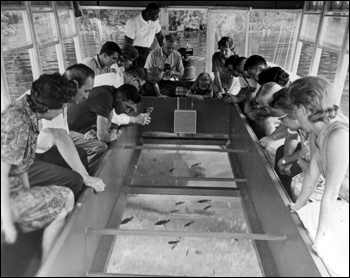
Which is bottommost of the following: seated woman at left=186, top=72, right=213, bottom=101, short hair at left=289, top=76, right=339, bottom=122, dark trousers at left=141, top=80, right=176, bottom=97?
dark trousers at left=141, top=80, right=176, bottom=97

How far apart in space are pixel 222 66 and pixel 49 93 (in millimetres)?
4179

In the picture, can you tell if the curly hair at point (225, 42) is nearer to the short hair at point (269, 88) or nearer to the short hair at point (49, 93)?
the short hair at point (269, 88)

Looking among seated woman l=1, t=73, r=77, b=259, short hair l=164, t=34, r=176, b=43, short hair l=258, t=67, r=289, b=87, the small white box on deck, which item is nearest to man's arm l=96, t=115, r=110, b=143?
seated woman l=1, t=73, r=77, b=259

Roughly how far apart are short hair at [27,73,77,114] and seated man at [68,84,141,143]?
1292mm

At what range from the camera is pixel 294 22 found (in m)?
4.51

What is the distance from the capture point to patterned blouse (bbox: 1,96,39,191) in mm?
1601

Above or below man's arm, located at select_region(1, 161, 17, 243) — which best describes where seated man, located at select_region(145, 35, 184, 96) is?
below

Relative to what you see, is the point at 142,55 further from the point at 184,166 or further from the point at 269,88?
the point at 269,88

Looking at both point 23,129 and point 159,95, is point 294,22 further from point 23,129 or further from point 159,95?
point 23,129

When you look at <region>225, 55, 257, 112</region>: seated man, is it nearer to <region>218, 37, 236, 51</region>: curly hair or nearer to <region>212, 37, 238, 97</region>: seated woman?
<region>212, 37, 238, 97</region>: seated woman

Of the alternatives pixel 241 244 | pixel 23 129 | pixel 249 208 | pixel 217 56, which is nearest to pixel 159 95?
pixel 217 56

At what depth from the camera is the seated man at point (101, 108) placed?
3.40 meters

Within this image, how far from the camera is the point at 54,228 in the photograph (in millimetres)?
1903

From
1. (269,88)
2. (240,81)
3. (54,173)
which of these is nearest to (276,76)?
(269,88)
